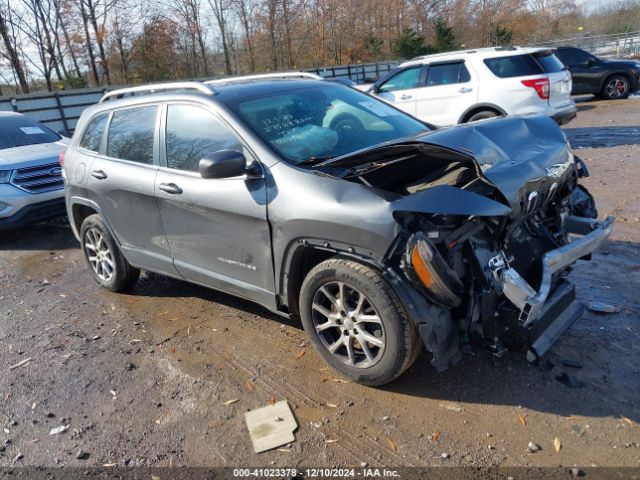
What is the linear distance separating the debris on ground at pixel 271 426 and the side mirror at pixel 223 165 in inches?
59.1

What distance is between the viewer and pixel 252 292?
380 cm

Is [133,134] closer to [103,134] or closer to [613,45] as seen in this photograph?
[103,134]

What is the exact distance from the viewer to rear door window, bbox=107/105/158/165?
4.38 m

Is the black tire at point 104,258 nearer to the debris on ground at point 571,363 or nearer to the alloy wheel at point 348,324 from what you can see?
the alloy wheel at point 348,324

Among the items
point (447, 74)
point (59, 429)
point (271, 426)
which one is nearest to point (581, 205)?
point (271, 426)

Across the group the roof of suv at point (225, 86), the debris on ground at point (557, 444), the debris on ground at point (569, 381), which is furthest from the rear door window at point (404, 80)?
the debris on ground at point (557, 444)

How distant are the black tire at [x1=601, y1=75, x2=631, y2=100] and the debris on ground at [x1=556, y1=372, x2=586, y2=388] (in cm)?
1582

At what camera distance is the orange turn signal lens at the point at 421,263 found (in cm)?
282

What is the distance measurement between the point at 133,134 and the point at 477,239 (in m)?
3.09

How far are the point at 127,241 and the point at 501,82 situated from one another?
7160 millimetres

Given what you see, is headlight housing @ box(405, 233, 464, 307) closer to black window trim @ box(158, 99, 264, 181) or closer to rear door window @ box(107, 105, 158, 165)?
black window trim @ box(158, 99, 264, 181)

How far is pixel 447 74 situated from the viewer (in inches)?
390

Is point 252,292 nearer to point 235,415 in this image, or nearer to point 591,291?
point 235,415

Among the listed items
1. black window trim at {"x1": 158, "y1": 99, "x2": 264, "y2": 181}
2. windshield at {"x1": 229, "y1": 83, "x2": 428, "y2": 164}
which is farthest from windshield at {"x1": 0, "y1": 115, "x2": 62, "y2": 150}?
windshield at {"x1": 229, "y1": 83, "x2": 428, "y2": 164}
